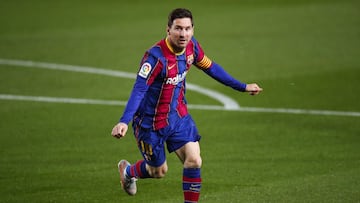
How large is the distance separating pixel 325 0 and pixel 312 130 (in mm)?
12446

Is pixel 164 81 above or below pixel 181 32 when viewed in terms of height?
below

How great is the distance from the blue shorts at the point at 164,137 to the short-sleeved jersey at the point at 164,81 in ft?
0.21

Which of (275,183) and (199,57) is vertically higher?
(199,57)

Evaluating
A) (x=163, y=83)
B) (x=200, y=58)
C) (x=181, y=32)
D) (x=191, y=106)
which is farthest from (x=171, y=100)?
(x=191, y=106)

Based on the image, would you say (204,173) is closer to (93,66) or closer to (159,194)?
(159,194)

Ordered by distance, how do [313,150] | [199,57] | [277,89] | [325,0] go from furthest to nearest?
[325,0]
[277,89]
[313,150]
[199,57]

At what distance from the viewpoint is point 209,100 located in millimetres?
15250

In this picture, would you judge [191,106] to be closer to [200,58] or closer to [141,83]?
[200,58]

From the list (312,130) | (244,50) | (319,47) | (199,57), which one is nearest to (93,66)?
(244,50)

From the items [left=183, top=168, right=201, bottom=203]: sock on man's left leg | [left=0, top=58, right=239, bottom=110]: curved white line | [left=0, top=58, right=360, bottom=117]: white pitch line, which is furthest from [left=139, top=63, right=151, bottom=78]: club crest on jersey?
[left=0, top=58, right=239, bottom=110]: curved white line

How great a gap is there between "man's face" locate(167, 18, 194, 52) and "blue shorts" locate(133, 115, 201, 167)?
93cm

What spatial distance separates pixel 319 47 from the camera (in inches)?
749

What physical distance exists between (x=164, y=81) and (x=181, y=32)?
1.94ft

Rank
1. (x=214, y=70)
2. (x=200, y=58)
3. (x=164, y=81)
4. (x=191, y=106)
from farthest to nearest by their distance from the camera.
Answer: (x=191, y=106)
(x=214, y=70)
(x=200, y=58)
(x=164, y=81)
